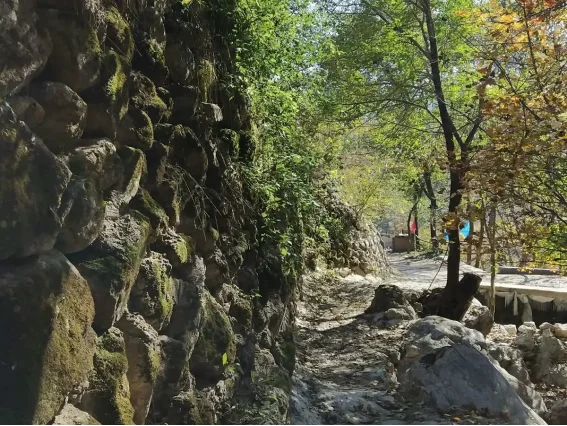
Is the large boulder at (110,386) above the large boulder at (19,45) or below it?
below

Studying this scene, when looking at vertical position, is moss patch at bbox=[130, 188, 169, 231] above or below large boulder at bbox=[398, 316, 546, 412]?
above

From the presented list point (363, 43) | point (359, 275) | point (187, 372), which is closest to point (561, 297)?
point (359, 275)

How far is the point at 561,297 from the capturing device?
562 inches

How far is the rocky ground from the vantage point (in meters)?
→ 5.96

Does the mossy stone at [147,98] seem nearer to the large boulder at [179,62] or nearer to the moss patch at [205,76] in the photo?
the large boulder at [179,62]

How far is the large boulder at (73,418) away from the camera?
80.8 inches

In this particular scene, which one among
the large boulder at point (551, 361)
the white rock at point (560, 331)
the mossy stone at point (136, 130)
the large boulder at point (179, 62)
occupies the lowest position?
the large boulder at point (551, 361)

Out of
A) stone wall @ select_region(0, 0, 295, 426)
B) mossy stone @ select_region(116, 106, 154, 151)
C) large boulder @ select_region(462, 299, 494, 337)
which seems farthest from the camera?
large boulder @ select_region(462, 299, 494, 337)

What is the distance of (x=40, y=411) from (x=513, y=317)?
14183 mm

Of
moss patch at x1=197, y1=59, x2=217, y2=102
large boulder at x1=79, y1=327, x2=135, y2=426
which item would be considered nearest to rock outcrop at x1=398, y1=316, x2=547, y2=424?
moss patch at x1=197, y1=59, x2=217, y2=102

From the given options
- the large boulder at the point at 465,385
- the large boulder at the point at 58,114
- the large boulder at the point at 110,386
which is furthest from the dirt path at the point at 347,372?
the large boulder at the point at 58,114

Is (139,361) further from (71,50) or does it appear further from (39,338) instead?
(71,50)

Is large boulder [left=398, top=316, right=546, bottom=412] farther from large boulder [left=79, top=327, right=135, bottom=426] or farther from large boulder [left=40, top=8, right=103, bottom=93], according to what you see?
large boulder [left=40, top=8, right=103, bottom=93]

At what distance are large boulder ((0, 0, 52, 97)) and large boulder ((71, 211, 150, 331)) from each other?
27.7 inches
